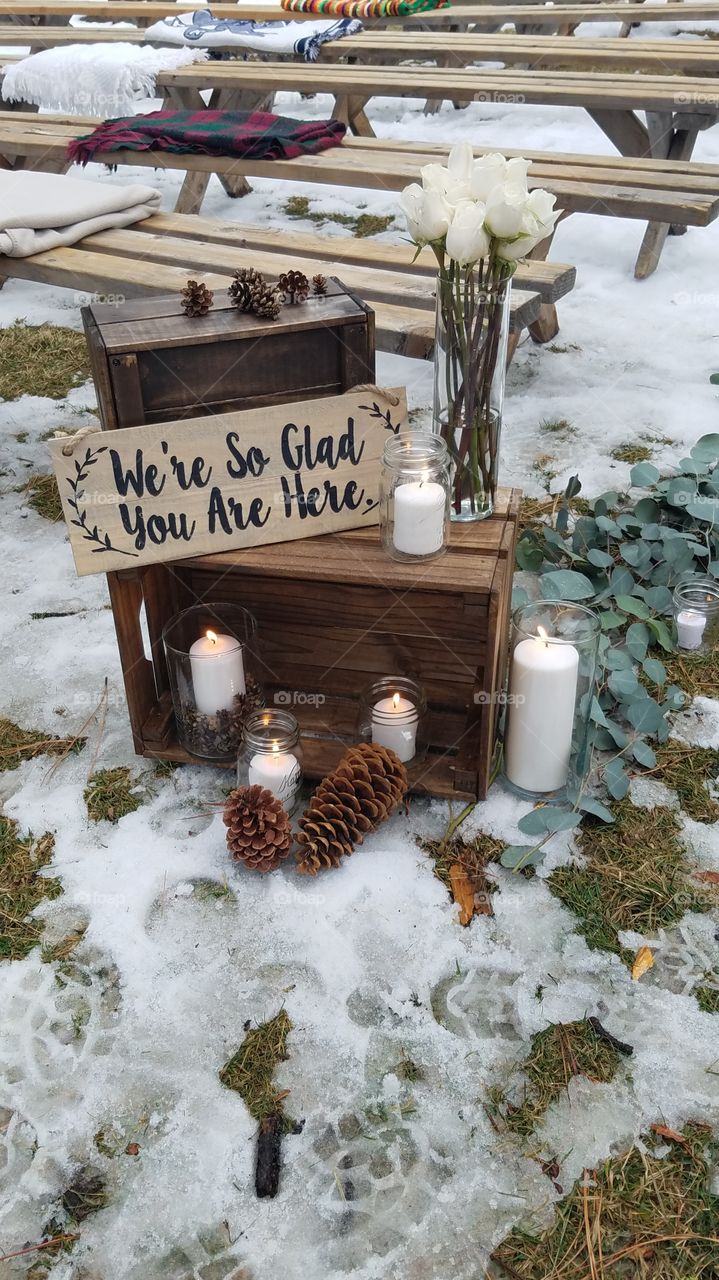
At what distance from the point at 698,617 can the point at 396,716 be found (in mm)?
880

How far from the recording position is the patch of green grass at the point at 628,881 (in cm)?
173

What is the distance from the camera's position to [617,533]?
266cm

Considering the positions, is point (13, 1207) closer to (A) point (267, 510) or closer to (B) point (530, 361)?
(A) point (267, 510)

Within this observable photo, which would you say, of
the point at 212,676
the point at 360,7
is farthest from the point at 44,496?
the point at 360,7

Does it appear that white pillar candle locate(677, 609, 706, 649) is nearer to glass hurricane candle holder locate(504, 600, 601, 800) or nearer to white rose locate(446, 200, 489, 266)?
glass hurricane candle holder locate(504, 600, 601, 800)

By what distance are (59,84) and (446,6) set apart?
108 inches

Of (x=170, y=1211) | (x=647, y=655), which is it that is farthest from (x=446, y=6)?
(x=170, y=1211)

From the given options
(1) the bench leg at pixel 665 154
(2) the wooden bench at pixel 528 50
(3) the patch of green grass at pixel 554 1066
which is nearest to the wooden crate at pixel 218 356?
(3) the patch of green grass at pixel 554 1066

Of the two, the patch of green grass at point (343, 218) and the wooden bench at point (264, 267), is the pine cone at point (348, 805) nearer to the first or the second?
the wooden bench at point (264, 267)

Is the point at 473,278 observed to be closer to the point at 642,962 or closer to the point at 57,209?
the point at 642,962

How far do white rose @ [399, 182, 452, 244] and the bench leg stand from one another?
2.84m

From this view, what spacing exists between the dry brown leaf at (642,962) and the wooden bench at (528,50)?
3.90 m

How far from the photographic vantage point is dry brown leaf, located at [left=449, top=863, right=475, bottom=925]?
1752mm

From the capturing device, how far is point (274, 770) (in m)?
1.88
